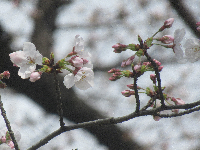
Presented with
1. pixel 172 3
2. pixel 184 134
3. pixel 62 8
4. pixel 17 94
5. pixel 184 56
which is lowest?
pixel 184 134

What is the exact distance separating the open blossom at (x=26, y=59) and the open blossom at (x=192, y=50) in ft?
1.90

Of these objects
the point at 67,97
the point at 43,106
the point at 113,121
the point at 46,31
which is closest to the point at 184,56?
the point at 113,121

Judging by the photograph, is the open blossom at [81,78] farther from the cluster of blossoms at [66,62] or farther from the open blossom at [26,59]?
the open blossom at [26,59]

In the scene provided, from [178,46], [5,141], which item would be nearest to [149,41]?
[178,46]

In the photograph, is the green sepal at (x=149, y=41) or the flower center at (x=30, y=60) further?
the flower center at (x=30, y=60)

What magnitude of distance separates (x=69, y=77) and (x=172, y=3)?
5.10ft

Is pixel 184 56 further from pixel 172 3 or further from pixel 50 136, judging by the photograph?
pixel 172 3

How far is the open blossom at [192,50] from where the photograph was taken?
3.10 ft

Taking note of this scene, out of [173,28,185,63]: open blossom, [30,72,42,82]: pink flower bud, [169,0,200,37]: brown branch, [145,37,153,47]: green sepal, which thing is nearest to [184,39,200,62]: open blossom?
[173,28,185,63]: open blossom

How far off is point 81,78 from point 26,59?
228 millimetres

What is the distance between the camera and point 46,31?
2355 millimetres

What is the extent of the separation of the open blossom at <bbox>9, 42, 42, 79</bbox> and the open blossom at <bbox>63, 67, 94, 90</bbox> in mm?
138

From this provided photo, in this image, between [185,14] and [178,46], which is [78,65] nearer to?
[178,46]

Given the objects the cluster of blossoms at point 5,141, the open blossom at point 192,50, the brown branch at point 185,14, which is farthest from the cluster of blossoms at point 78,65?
the brown branch at point 185,14
